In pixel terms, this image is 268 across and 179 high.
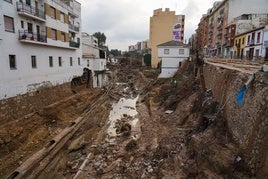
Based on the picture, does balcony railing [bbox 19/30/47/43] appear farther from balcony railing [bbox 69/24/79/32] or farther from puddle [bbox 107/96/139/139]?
puddle [bbox 107/96/139/139]

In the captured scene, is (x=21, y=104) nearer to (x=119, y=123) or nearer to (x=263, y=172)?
(x=119, y=123)

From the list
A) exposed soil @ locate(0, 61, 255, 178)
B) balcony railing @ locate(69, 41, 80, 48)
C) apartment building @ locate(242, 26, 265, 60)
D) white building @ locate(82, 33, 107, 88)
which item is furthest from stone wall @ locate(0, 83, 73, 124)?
apartment building @ locate(242, 26, 265, 60)

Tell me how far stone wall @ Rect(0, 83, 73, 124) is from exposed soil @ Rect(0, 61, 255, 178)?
2.69ft

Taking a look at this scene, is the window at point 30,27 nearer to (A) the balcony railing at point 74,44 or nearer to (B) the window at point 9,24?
(B) the window at point 9,24

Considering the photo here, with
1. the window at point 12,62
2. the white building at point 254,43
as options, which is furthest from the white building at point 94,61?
the white building at point 254,43

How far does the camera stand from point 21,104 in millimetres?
15500

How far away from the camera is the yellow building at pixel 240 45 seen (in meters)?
32.0

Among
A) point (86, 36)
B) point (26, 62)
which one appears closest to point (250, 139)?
point (26, 62)

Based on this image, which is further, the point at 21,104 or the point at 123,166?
the point at 21,104

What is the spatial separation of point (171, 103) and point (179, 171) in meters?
12.1

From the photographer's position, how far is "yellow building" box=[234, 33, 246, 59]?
3203 centimetres

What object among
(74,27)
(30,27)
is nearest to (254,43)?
(74,27)

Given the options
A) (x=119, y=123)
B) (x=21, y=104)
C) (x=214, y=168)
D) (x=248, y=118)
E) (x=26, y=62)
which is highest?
(x=26, y=62)

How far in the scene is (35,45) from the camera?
57.8ft
